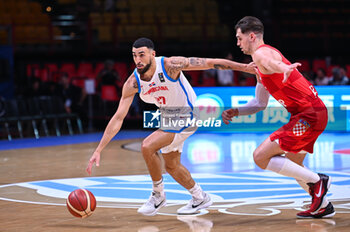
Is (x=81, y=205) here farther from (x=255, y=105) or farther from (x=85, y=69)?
(x=85, y=69)

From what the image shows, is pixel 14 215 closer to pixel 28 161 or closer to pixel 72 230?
pixel 72 230

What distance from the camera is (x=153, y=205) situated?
6.28 metres

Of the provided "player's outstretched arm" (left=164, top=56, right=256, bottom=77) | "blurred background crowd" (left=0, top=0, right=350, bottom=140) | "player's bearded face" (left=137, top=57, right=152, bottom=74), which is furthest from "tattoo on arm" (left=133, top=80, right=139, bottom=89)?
"blurred background crowd" (left=0, top=0, right=350, bottom=140)

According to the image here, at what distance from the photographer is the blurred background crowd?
17469mm

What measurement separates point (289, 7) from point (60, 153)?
12945 millimetres

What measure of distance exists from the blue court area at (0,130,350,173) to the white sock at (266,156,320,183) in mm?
3693

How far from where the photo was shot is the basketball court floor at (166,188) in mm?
5887

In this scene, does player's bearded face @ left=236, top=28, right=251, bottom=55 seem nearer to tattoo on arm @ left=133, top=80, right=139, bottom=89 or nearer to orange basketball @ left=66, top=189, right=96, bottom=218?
tattoo on arm @ left=133, top=80, right=139, bottom=89

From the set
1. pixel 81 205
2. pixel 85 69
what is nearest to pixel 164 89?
pixel 81 205

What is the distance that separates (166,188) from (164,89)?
85.3 inches

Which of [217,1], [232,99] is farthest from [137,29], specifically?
[232,99]

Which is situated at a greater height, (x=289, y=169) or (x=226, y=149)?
(x=289, y=169)

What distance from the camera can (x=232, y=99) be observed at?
1500 cm

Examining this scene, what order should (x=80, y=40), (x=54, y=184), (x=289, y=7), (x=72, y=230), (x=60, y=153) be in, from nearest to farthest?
(x=72, y=230) < (x=54, y=184) < (x=60, y=153) < (x=80, y=40) < (x=289, y=7)
